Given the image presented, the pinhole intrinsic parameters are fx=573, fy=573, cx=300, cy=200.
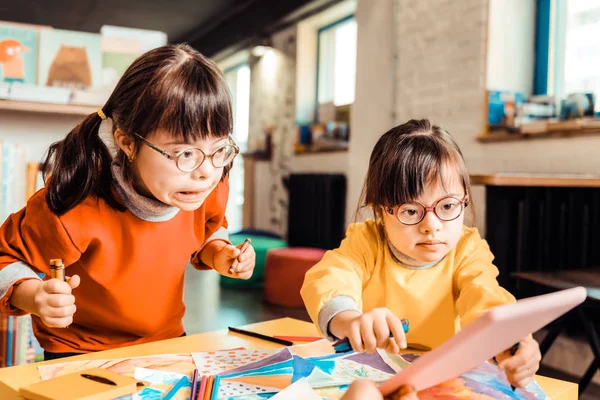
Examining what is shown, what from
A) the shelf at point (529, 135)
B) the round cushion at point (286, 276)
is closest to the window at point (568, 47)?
the shelf at point (529, 135)

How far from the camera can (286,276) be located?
3855 mm

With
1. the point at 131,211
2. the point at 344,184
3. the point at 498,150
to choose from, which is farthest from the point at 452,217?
the point at 344,184

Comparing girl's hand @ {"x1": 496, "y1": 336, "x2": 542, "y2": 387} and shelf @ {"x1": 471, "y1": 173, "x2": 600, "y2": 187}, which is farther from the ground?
shelf @ {"x1": 471, "y1": 173, "x2": 600, "y2": 187}

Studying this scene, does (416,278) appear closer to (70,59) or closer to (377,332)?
(377,332)

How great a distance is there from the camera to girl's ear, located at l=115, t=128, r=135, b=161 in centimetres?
93

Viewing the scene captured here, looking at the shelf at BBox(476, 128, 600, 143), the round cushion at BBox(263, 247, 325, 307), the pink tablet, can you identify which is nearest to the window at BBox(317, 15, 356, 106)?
the round cushion at BBox(263, 247, 325, 307)

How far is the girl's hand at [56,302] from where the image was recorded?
78 cm

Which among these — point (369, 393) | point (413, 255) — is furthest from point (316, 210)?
point (369, 393)

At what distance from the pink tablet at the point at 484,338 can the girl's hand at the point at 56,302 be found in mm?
438

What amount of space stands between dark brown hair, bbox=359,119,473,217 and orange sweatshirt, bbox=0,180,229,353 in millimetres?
Answer: 390

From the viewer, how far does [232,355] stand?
2.85ft

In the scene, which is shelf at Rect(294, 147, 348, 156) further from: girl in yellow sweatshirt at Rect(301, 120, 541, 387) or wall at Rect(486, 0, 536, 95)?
girl in yellow sweatshirt at Rect(301, 120, 541, 387)

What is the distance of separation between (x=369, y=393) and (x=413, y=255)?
1.20ft

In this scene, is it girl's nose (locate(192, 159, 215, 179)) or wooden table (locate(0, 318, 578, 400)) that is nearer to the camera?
wooden table (locate(0, 318, 578, 400))
